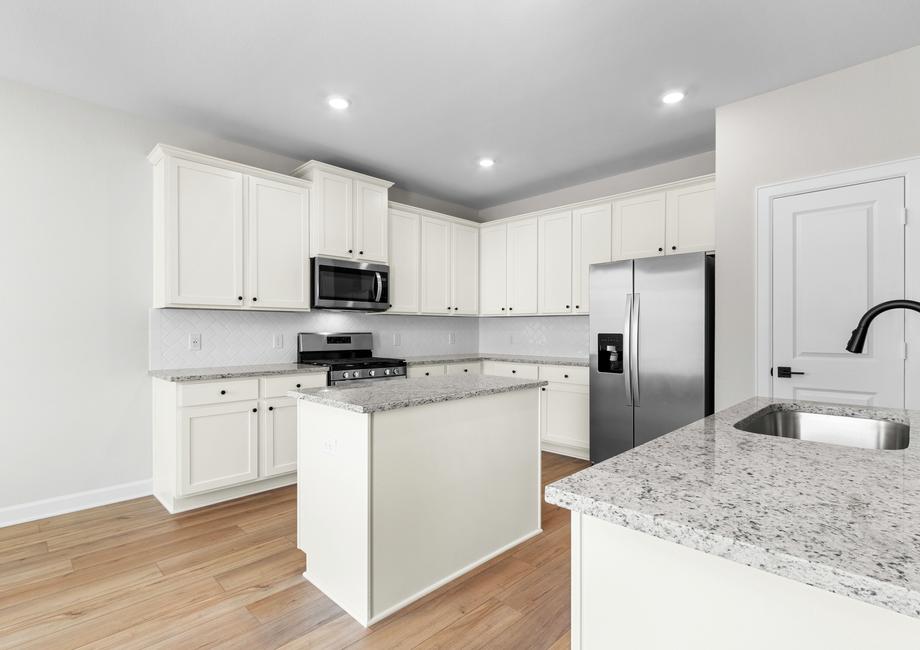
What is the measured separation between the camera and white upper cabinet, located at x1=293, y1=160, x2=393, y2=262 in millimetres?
3828

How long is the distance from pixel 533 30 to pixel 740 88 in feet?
4.86

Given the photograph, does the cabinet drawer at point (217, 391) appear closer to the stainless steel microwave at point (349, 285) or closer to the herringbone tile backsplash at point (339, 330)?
the herringbone tile backsplash at point (339, 330)

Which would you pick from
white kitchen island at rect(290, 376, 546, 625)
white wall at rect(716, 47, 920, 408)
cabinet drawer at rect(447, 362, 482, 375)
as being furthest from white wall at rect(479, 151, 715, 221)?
white kitchen island at rect(290, 376, 546, 625)

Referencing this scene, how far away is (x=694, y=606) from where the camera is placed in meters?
0.74

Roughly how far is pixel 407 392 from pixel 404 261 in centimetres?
265

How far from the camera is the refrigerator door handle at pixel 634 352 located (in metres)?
3.61

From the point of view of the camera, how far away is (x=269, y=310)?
369 cm

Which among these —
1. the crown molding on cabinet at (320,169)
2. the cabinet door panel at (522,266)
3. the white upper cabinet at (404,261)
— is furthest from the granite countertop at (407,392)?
the cabinet door panel at (522,266)

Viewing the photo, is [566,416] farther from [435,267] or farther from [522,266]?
[435,267]

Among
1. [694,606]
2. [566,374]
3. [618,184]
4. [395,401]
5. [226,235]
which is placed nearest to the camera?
[694,606]

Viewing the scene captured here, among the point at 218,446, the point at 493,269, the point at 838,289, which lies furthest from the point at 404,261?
the point at 838,289

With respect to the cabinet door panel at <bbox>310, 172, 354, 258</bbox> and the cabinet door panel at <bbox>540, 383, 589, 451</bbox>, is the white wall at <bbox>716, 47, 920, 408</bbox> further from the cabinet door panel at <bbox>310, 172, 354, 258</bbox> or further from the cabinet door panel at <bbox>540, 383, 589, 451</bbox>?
the cabinet door panel at <bbox>310, 172, 354, 258</bbox>

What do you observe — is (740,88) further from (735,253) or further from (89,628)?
(89,628)

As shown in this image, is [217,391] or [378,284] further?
[378,284]
